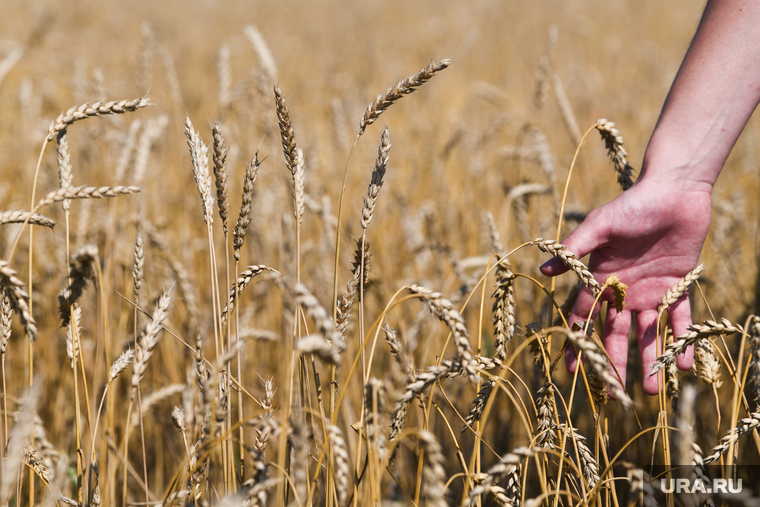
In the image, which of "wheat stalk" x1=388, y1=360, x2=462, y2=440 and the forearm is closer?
"wheat stalk" x1=388, y1=360, x2=462, y2=440

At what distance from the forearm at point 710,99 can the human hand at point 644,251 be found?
5 centimetres

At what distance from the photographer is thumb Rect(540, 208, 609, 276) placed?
44.8 inches

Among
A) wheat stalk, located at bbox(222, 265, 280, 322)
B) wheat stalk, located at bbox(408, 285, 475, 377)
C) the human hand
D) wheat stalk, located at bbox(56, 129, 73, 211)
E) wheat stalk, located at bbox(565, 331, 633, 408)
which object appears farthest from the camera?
the human hand

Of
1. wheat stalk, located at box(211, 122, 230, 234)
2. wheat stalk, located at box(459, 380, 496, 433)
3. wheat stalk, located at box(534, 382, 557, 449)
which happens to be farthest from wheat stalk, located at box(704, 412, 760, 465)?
wheat stalk, located at box(211, 122, 230, 234)

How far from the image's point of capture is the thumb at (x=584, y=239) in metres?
1.14

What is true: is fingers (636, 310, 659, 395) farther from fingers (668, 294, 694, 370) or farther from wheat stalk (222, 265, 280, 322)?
wheat stalk (222, 265, 280, 322)

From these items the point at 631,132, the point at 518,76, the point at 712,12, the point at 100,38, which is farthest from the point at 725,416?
the point at 100,38

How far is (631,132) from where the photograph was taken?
4.63 metres

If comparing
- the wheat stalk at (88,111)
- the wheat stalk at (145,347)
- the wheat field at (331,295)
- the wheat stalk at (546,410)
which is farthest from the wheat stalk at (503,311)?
the wheat stalk at (88,111)

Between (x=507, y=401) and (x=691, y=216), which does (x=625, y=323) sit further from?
(x=507, y=401)

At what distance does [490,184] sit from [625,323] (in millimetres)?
2473

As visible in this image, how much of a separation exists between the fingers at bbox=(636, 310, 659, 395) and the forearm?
1.13 feet

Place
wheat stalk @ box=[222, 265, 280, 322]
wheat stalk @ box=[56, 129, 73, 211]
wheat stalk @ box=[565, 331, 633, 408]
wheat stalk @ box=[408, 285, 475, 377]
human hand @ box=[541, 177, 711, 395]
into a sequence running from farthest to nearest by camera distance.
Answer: human hand @ box=[541, 177, 711, 395], wheat stalk @ box=[56, 129, 73, 211], wheat stalk @ box=[222, 265, 280, 322], wheat stalk @ box=[408, 285, 475, 377], wheat stalk @ box=[565, 331, 633, 408]

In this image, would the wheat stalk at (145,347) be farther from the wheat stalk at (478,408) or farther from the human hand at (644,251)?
the human hand at (644,251)
